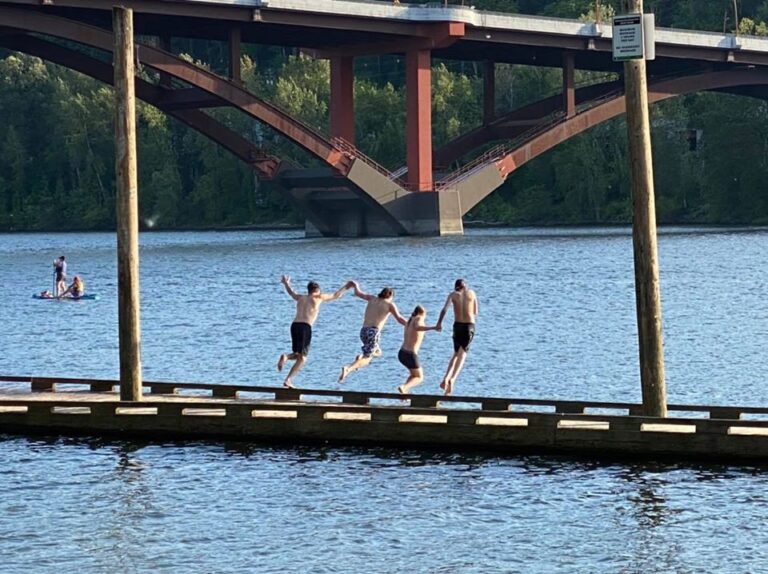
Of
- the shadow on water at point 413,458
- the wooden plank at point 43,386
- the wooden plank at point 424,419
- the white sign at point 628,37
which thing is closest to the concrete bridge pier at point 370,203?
the wooden plank at point 43,386

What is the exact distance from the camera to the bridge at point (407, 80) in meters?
85.0

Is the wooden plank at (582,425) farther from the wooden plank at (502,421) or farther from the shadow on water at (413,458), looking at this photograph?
the wooden plank at (502,421)

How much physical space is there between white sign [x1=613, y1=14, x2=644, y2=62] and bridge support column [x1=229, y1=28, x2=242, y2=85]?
65.6 meters

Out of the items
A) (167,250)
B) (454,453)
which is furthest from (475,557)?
(167,250)

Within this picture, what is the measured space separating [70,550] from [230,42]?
7121cm

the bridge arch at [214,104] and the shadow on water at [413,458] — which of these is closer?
the shadow on water at [413,458]

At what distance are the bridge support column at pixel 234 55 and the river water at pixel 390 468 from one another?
18.4 meters

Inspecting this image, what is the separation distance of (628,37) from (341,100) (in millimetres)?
80602

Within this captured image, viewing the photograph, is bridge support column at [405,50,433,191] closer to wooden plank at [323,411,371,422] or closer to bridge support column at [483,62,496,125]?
bridge support column at [483,62,496,125]

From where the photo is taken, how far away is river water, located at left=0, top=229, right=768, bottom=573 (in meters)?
19.2

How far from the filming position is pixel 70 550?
766 inches

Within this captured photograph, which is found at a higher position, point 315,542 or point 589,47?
point 589,47

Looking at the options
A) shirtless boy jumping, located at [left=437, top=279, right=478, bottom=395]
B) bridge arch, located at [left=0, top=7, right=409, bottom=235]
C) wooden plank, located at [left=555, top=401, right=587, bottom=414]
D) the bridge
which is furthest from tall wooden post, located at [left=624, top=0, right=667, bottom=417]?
the bridge

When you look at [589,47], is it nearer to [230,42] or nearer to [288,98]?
[230,42]
